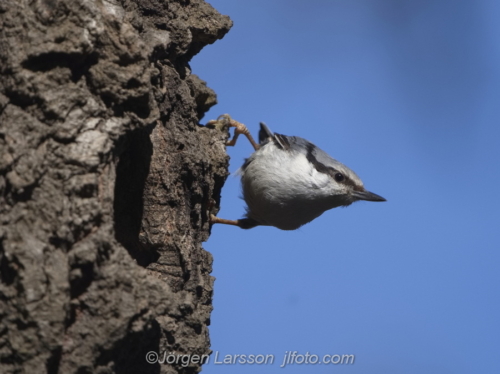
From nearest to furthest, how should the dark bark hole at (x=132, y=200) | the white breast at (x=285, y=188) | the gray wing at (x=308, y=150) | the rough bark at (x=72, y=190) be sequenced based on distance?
the rough bark at (x=72, y=190) < the dark bark hole at (x=132, y=200) < the white breast at (x=285, y=188) < the gray wing at (x=308, y=150)

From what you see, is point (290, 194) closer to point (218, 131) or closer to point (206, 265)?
point (218, 131)

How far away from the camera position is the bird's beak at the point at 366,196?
5066 millimetres

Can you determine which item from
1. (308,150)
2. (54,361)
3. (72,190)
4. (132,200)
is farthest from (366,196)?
(54,361)

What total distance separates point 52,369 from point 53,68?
46.2 inches

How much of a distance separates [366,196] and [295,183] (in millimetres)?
641

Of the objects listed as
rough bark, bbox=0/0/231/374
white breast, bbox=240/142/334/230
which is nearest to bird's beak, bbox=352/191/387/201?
white breast, bbox=240/142/334/230

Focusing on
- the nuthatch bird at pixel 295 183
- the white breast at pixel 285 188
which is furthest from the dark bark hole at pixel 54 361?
the white breast at pixel 285 188

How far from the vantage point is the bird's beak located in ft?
16.6

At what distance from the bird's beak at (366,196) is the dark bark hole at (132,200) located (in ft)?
7.68

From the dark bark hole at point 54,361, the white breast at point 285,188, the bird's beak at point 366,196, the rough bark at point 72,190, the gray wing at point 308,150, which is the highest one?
the gray wing at point 308,150

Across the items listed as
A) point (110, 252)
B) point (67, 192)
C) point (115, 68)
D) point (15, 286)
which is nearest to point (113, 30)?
point (115, 68)

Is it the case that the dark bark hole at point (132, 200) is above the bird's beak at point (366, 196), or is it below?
below

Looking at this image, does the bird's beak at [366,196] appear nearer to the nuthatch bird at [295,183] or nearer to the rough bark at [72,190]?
the nuthatch bird at [295,183]

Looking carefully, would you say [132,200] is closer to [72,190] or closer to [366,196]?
[72,190]
